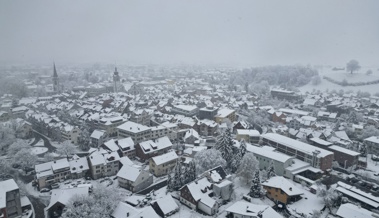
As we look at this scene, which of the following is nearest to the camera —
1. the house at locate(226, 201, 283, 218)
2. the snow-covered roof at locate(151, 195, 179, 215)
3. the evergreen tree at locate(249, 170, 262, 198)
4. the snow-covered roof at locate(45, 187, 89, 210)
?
the house at locate(226, 201, 283, 218)

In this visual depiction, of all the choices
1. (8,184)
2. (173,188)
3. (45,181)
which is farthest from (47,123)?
(173,188)

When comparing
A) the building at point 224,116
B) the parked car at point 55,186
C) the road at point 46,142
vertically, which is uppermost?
the building at point 224,116

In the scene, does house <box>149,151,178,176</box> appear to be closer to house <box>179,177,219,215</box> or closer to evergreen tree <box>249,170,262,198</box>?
house <box>179,177,219,215</box>

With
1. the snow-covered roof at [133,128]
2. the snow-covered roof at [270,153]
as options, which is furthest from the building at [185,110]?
the snow-covered roof at [270,153]

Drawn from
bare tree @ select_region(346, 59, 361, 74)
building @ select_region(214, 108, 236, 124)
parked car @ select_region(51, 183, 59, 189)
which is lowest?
→ parked car @ select_region(51, 183, 59, 189)

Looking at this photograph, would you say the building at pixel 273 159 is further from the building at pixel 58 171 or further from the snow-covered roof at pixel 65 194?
the building at pixel 58 171

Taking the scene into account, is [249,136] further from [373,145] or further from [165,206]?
[165,206]

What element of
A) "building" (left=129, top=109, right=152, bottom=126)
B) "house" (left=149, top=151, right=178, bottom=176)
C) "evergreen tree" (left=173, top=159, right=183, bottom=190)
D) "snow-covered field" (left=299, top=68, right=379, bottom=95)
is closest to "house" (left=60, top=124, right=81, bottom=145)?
"building" (left=129, top=109, right=152, bottom=126)
